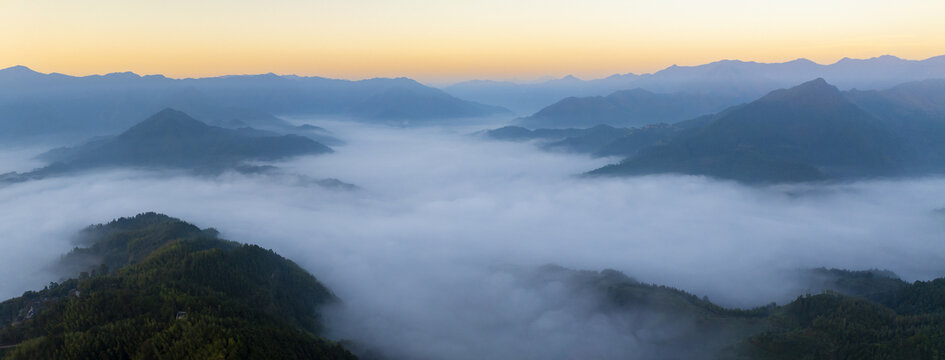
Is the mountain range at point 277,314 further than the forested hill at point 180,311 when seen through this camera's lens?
Yes

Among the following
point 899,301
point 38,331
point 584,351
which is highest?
point 899,301

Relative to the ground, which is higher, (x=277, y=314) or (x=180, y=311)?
(x=180, y=311)

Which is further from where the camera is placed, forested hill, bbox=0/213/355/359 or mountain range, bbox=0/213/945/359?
mountain range, bbox=0/213/945/359

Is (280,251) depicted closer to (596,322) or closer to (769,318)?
(596,322)

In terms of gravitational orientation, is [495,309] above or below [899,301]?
below

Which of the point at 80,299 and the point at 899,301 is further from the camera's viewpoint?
the point at 899,301

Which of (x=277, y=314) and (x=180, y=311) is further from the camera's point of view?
(x=277, y=314)

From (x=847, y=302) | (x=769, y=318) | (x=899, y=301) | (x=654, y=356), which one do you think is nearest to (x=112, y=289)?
(x=654, y=356)

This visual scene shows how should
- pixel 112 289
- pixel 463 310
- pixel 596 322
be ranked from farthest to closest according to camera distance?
pixel 463 310
pixel 596 322
pixel 112 289
